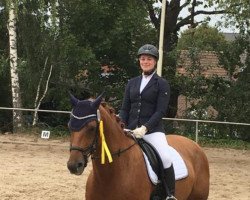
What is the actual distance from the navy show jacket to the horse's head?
92 centimetres

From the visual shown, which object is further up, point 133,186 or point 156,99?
point 156,99

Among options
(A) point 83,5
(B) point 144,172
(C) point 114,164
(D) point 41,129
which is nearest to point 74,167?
(C) point 114,164

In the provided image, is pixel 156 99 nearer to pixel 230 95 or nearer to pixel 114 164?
pixel 114 164

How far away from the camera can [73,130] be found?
4.07 m

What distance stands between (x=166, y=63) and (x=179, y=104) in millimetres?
1745

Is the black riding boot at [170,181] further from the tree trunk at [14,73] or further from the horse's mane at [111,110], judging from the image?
the tree trunk at [14,73]

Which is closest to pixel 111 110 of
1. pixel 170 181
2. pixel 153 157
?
pixel 153 157

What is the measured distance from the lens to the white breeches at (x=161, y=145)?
5.00m

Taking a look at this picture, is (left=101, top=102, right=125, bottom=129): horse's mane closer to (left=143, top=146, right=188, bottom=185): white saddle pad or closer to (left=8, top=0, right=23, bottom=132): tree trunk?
(left=143, top=146, right=188, bottom=185): white saddle pad

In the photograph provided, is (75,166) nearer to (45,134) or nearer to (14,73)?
(45,134)

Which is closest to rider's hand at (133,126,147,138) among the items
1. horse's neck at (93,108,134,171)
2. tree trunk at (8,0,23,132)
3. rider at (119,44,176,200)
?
rider at (119,44,176,200)

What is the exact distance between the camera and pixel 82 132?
405cm

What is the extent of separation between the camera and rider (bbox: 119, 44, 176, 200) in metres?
5.00

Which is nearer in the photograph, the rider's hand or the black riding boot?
the rider's hand
